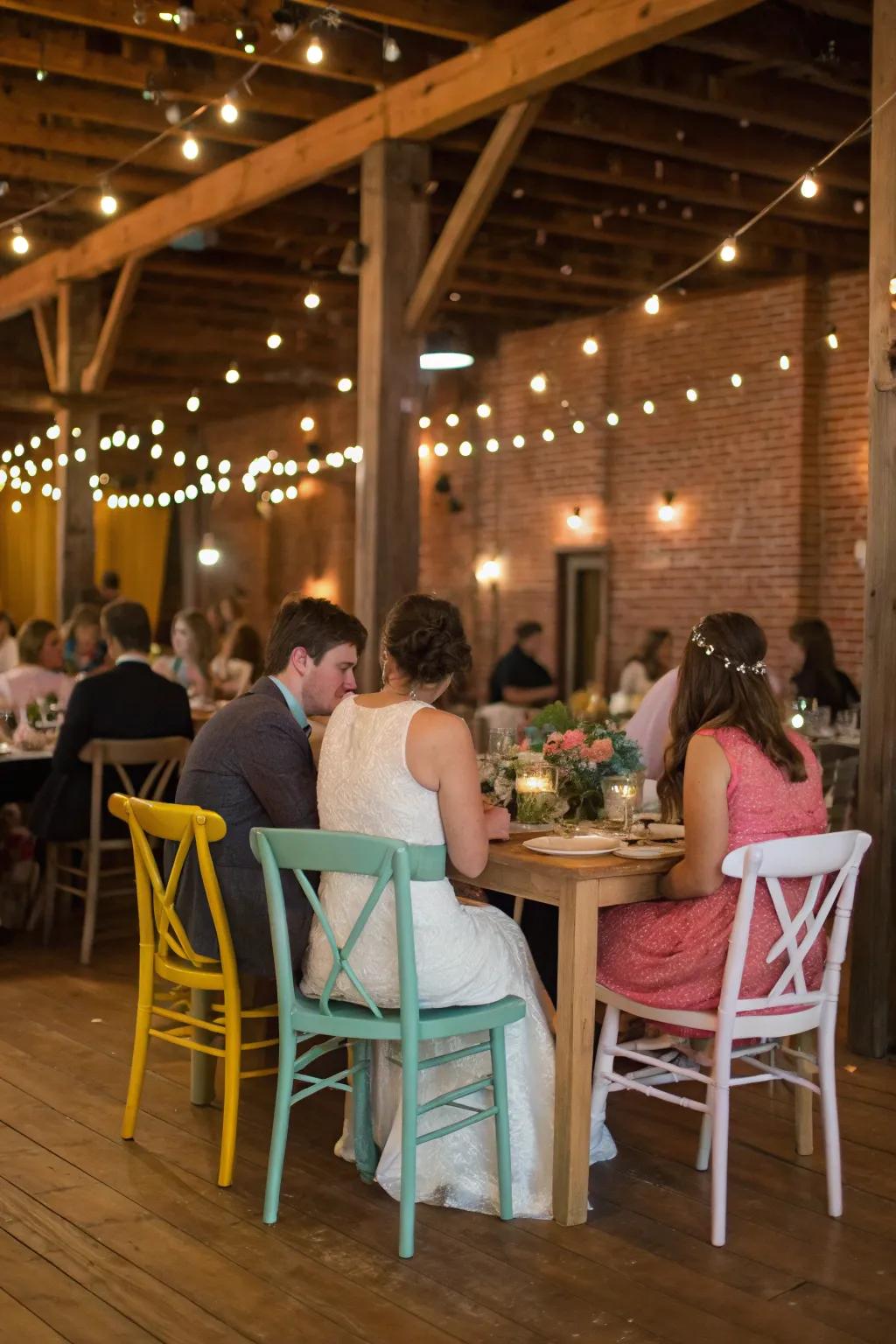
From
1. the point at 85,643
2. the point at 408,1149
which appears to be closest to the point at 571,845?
the point at 408,1149

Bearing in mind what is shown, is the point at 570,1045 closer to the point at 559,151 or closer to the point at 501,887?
the point at 501,887

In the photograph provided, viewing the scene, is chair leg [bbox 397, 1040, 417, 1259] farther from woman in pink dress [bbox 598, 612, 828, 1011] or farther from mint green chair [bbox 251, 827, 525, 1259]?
woman in pink dress [bbox 598, 612, 828, 1011]

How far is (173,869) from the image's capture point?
3.58 m

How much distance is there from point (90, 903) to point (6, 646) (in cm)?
493

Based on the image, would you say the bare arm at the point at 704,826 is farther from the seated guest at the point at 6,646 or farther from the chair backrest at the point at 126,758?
the seated guest at the point at 6,646

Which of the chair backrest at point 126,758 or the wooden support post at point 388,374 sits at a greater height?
the wooden support post at point 388,374

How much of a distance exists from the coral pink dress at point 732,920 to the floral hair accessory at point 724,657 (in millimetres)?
161

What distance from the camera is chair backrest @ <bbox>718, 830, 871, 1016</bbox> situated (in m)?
3.18

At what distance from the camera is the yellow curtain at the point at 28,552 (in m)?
18.4

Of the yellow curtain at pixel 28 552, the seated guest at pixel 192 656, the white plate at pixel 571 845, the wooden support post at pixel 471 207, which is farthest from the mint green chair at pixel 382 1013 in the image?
the yellow curtain at pixel 28 552

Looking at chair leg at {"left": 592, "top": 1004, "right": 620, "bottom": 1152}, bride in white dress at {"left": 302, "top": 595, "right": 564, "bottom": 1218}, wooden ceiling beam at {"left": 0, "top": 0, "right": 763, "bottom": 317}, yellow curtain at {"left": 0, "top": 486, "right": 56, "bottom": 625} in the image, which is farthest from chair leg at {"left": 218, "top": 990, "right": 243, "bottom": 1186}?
yellow curtain at {"left": 0, "top": 486, "right": 56, "bottom": 625}

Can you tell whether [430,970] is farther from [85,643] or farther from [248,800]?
[85,643]

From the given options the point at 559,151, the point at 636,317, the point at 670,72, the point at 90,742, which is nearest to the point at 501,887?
the point at 90,742

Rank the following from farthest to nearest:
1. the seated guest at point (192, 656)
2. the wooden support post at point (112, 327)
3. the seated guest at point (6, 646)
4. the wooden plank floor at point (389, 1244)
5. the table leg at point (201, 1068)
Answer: the wooden support post at point (112, 327), the seated guest at point (6, 646), the seated guest at point (192, 656), the table leg at point (201, 1068), the wooden plank floor at point (389, 1244)
